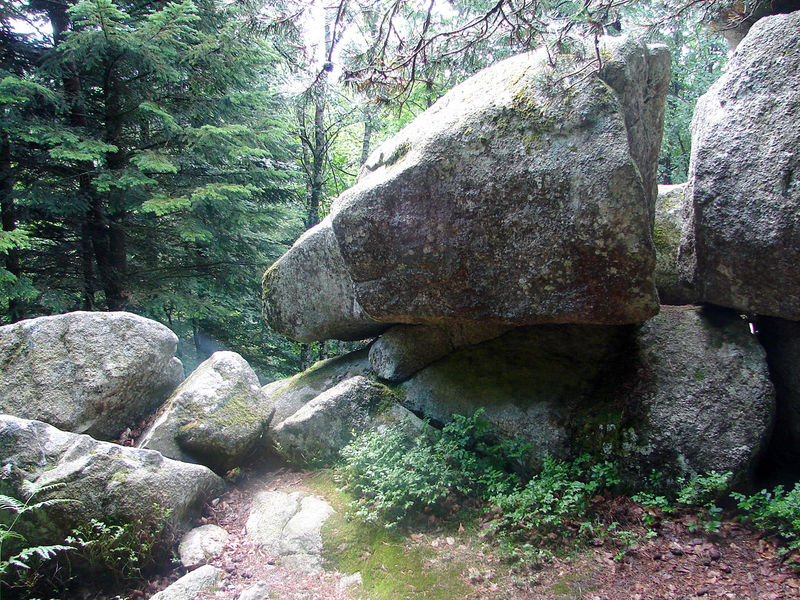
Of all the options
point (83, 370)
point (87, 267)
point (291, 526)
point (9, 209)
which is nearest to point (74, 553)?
point (291, 526)

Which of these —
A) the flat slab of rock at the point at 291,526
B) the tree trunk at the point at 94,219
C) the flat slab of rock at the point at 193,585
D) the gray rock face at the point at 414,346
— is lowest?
the flat slab of rock at the point at 291,526

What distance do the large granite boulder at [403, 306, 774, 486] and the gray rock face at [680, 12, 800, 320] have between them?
63cm

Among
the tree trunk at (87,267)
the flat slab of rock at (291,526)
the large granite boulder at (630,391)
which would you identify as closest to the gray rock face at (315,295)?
the large granite boulder at (630,391)

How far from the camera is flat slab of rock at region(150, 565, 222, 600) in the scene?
4.24 m

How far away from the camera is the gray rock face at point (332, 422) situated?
646 centimetres

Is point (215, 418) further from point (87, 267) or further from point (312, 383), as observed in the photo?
point (87, 267)

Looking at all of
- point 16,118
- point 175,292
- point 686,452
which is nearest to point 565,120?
point 686,452

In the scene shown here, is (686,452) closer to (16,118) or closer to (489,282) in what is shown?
(489,282)

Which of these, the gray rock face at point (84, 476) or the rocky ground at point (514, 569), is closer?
the rocky ground at point (514, 569)

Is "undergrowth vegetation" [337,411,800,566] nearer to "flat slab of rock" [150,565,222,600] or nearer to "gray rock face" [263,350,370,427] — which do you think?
"flat slab of rock" [150,565,222,600]

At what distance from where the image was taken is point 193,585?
14.3 feet

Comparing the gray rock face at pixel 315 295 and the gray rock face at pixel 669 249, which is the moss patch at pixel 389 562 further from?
the gray rock face at pixel 669 249

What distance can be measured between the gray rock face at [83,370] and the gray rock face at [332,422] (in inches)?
83.1

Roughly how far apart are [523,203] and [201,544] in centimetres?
486
